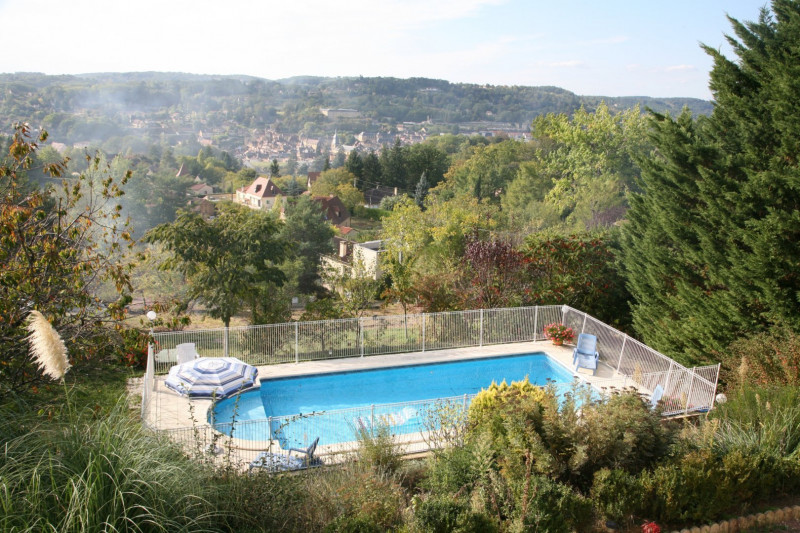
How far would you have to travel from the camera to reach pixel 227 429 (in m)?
9.94

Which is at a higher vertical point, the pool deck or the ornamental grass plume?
the ornamental grass plume

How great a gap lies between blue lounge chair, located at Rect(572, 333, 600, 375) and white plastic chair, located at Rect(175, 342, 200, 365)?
26.2 ft

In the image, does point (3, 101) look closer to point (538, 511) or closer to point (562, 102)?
point (538, 511)

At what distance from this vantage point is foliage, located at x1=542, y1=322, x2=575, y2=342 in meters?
13.7

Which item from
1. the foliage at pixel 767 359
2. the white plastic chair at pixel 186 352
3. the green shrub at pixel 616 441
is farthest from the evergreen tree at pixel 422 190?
the green shrub at pixel 616 441

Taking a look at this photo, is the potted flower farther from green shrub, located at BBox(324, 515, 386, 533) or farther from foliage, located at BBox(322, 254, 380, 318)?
green shrub, located at BBox(324, 515, 386, 533)

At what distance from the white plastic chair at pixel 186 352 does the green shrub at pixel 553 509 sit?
8122 mm

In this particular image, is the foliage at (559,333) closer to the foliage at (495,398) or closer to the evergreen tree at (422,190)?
the foliage at (495,398)

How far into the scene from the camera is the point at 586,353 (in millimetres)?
12648

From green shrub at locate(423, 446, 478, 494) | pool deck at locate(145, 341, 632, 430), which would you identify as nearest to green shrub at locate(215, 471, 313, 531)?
green shrub at locate(423, 446, 478, 494)

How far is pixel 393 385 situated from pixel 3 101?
350 feet

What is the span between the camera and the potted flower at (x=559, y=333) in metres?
13.7

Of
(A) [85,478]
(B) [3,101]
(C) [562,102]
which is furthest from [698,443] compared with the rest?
(C) [562,102]

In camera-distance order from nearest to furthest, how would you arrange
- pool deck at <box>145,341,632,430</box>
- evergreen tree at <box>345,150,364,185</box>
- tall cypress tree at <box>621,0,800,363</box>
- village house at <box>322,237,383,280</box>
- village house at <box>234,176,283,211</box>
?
tall cypress tree at <box>621,0,800,363</box> → pool deck at <box>145,341,632,430</box> → village house at <box>322,237,383,280</box> → evergreen tree at <box>345,150,364,185</box> → village house at <box>234,176,283,211</box>
